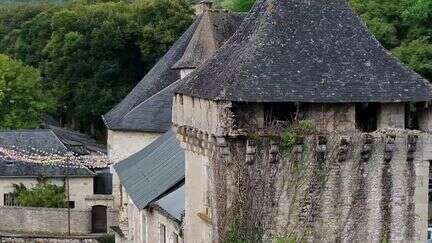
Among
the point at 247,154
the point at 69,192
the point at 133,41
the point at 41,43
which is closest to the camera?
the point at 247,154

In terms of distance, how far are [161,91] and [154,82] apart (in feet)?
4.08

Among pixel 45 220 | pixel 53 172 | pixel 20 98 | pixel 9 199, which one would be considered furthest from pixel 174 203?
pixel 20 98

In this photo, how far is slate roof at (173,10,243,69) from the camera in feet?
134

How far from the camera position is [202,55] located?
40844mm

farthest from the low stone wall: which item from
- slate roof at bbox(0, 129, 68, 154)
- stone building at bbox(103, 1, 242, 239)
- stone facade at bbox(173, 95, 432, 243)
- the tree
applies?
stone facade at bbox(173, 95, 432, 243)

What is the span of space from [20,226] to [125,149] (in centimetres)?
615

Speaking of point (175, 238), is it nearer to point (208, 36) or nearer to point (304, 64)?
point (304, 64)

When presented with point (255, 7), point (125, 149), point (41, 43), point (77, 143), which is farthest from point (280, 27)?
point (41, 43)

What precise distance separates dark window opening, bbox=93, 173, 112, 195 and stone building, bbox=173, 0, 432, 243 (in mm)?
30211

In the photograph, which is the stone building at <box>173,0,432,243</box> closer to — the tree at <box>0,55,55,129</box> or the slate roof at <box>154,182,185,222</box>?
the slate roof at <box>154,182,185,222</box>

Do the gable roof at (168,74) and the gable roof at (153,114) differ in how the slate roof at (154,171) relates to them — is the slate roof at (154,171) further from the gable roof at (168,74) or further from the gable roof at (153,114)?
the gable roof at (168,74)

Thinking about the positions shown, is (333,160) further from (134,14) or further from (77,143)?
(134,14)

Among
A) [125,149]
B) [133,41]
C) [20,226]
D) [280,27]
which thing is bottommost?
[20,226]

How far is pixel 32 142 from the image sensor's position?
4916cm
